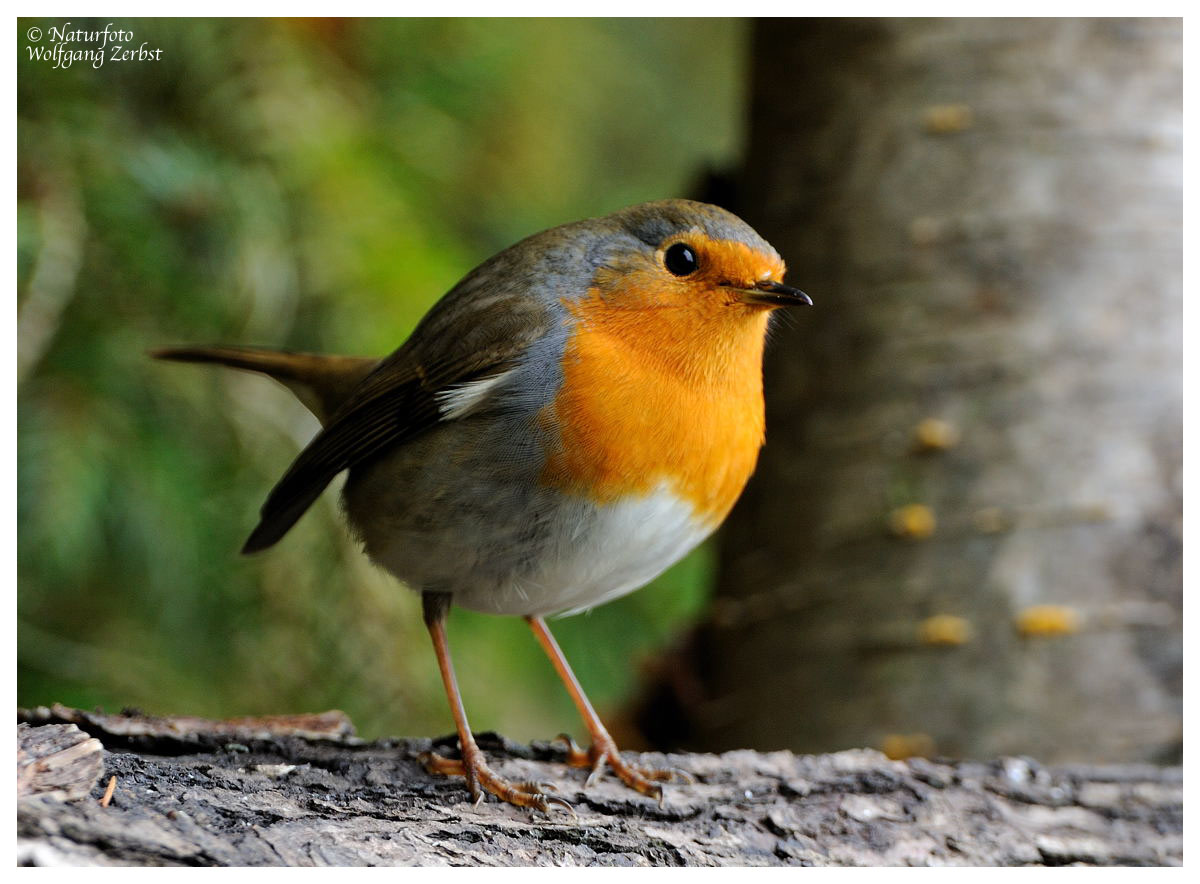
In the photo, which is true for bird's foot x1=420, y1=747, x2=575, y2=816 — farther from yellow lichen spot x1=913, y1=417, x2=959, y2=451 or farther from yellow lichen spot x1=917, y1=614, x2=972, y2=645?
yellow lichen spot x1=913, y1=417, x2=959, y2=451

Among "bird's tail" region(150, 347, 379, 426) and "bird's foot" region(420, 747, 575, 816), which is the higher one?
"bird's tail" region(150, 347, 379, 426)

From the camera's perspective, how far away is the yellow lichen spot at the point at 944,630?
Answer: 3.17 meters

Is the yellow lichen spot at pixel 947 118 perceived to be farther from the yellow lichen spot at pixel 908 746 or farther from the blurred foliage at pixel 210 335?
the yellow lichen spot at pixel 908 746

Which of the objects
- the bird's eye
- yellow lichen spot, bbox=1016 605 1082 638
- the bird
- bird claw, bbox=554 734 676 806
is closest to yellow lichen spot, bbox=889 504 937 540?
yellow lichen spot, bbox=1016 605 1082 638

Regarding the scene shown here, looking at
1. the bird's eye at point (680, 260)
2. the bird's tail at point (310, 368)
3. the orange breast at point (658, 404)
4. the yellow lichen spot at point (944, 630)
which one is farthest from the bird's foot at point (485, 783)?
the yellow lichen spot at point (944, 630)

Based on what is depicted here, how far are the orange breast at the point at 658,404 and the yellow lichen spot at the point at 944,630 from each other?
0.90 meters

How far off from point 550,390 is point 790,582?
1.31 m

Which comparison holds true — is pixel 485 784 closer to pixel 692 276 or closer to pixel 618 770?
pixel 618 770

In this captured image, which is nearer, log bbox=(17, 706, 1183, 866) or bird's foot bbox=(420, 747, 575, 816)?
log bbox=(17, 706, 1183, 866)

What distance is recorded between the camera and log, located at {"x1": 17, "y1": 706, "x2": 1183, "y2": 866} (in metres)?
1.92

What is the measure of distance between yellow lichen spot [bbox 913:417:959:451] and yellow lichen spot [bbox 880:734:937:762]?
2.47ft

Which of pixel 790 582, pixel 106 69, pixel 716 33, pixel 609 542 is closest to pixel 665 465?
pixel 609 542
